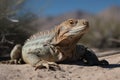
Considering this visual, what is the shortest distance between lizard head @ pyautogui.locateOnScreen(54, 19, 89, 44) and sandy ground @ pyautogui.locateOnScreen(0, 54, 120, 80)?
54 centimetres

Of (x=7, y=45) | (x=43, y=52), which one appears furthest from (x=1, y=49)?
(x=43, y=52)

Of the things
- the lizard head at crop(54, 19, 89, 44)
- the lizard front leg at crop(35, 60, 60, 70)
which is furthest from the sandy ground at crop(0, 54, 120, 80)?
the lizard head at crop(54, 19, 89, 44)

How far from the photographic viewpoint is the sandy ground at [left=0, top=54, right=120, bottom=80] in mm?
6727

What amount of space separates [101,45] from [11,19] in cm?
1174

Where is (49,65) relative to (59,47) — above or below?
below

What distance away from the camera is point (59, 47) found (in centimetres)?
786

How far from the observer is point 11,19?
10914 mm

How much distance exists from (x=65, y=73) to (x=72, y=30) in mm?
965

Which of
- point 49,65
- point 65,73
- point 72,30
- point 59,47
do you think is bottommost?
point 65,73

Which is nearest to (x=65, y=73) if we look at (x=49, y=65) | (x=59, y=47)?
(x=49, y=65)

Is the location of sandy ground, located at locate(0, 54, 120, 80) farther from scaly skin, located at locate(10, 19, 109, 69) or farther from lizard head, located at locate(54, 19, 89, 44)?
lizard head, located at locate(54, 19, 89, 44)

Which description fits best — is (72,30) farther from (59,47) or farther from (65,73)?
(65,73)

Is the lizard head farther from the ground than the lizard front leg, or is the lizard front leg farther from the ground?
the lizard head

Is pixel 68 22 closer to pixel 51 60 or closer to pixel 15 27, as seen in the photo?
pixel 51 60
